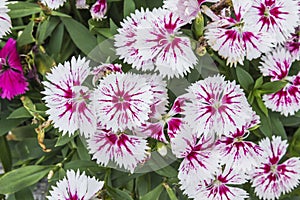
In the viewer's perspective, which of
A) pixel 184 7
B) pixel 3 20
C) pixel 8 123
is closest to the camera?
pixel 184 7

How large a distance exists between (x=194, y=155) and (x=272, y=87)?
0.22m

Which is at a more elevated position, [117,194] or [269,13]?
[269,13]

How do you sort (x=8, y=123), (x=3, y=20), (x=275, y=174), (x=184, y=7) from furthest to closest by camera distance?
(x=8, y=123), (x=275, y=174), (x=3, y=20), (x=184, y=7)

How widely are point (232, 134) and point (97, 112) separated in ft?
0.72

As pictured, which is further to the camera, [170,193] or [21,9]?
[21,9]

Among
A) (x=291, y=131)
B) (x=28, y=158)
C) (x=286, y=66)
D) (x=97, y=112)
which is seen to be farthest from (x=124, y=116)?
(x=291, y=131)

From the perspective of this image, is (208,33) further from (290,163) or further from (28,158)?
(28,158)

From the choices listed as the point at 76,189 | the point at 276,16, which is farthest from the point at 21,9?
the point at 276,16

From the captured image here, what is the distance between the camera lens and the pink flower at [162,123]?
2.89ft

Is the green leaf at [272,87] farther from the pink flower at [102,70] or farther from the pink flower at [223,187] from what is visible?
the pink flower at [102,70]

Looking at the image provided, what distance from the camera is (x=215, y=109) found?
A: 0.85 meters

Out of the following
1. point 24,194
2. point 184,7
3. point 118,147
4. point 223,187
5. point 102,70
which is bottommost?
point 24,194

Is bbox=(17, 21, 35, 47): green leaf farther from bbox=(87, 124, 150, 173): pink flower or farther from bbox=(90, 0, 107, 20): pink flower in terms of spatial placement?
bbox=(87, 124, 150, 173): pink flower

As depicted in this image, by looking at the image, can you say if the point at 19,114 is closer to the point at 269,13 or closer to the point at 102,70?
the point at 102,70
